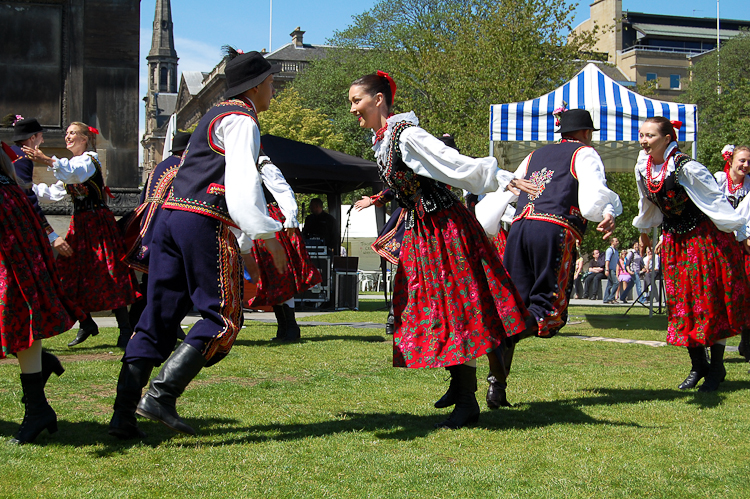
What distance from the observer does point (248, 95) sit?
3.95 m

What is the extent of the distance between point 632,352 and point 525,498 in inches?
200

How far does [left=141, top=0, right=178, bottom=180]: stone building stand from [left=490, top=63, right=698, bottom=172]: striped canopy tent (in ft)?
414

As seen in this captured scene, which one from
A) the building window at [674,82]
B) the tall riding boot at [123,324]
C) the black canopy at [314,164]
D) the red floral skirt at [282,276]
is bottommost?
the tall riding boot at [123,324]

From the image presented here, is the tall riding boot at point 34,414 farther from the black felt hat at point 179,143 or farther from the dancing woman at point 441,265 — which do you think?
the black felt hat at point 179,143

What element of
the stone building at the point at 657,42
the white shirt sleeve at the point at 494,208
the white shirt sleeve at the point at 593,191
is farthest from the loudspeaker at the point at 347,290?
the stone building at the point at 657,42

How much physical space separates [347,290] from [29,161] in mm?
9152

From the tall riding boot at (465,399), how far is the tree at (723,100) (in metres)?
34.0

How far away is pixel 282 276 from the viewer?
7625 mm

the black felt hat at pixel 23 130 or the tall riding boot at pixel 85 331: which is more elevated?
the black felt hat at pixel 23 130

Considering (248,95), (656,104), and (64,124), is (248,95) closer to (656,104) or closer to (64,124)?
(64,124)

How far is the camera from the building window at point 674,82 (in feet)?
252

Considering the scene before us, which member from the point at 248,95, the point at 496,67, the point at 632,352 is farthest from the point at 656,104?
the point at 496,67

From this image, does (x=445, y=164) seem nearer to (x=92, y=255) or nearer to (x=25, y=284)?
(x=25, y=284)

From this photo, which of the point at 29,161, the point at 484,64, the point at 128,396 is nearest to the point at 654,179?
the point at 128,396
